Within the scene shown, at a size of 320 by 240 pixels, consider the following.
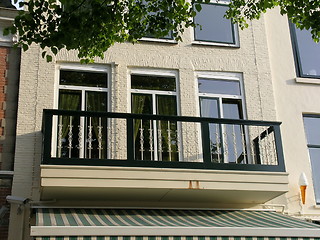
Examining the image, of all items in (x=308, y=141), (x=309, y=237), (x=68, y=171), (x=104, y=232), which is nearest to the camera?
(x=104, y=232)

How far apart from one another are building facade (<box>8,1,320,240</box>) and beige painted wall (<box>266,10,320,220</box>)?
1.1 inches

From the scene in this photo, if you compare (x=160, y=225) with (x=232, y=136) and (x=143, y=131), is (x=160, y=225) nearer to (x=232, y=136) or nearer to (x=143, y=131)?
(x=143, y=131)

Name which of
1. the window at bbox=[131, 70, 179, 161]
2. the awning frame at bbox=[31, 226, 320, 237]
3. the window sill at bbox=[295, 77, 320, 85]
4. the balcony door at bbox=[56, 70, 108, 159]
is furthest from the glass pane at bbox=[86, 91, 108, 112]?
the window sill at bbox=[295, 77, 320, 85]

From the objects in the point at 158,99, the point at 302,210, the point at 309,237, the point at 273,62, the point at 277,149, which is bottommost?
the point at 309,237

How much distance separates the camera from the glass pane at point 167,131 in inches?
469

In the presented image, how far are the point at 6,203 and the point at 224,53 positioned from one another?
640cm

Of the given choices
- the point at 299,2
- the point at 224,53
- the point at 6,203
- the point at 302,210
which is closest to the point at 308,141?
the point at 302,210

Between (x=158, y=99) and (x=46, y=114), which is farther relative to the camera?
(x=158, y=99)

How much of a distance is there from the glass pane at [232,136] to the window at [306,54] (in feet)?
7.06

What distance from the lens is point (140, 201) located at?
37.8 ft

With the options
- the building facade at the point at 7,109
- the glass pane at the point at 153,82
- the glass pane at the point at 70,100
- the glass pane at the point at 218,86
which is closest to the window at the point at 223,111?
the glass pane at the point at 218,86

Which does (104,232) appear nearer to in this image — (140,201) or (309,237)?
(140,201)

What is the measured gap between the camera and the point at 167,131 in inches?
480

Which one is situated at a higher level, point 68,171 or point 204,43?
point 204,43
